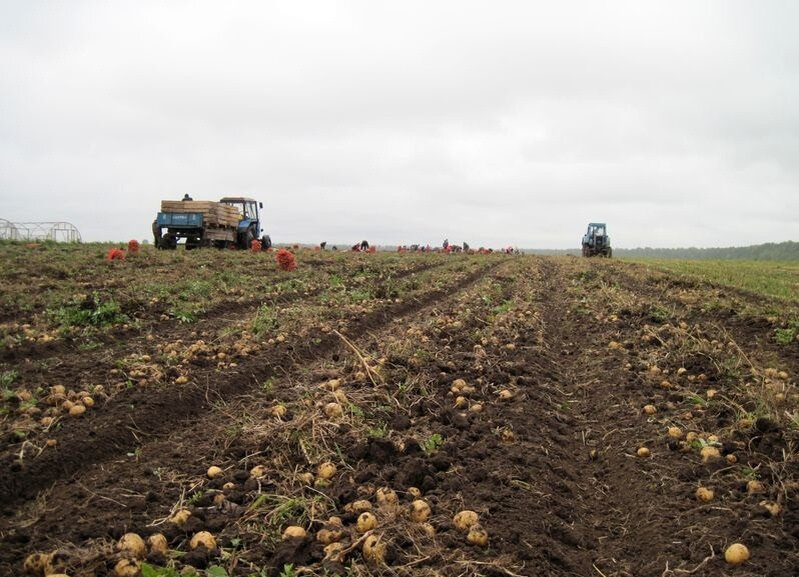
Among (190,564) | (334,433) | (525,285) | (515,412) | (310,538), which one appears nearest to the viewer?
(190,564)

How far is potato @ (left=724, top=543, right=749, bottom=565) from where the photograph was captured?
2398 mm

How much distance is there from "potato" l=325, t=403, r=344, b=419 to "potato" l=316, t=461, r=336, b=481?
60 cm

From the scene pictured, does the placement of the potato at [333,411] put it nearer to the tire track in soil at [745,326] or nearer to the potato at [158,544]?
the potato at [158,544]

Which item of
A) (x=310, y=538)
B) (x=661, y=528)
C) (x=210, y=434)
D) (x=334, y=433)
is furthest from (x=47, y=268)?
(x=661, y=528)

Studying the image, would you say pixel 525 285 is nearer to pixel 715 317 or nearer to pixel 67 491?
pixel 715 317

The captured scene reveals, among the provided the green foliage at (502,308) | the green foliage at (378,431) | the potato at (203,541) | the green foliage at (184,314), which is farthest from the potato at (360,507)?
the green foliage at (502,308)

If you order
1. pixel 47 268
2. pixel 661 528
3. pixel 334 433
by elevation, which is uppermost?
pixel 47 268

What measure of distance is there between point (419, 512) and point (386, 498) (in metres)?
0.21

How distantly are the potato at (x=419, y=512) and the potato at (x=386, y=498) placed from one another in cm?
12

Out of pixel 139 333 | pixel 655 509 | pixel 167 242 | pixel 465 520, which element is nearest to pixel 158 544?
pixel 465 520

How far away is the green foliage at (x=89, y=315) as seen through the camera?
7.48 metres

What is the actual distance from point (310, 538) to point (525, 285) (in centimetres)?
1271

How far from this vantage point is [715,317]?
28.9ft

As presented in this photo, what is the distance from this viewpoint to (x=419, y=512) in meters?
2.72
